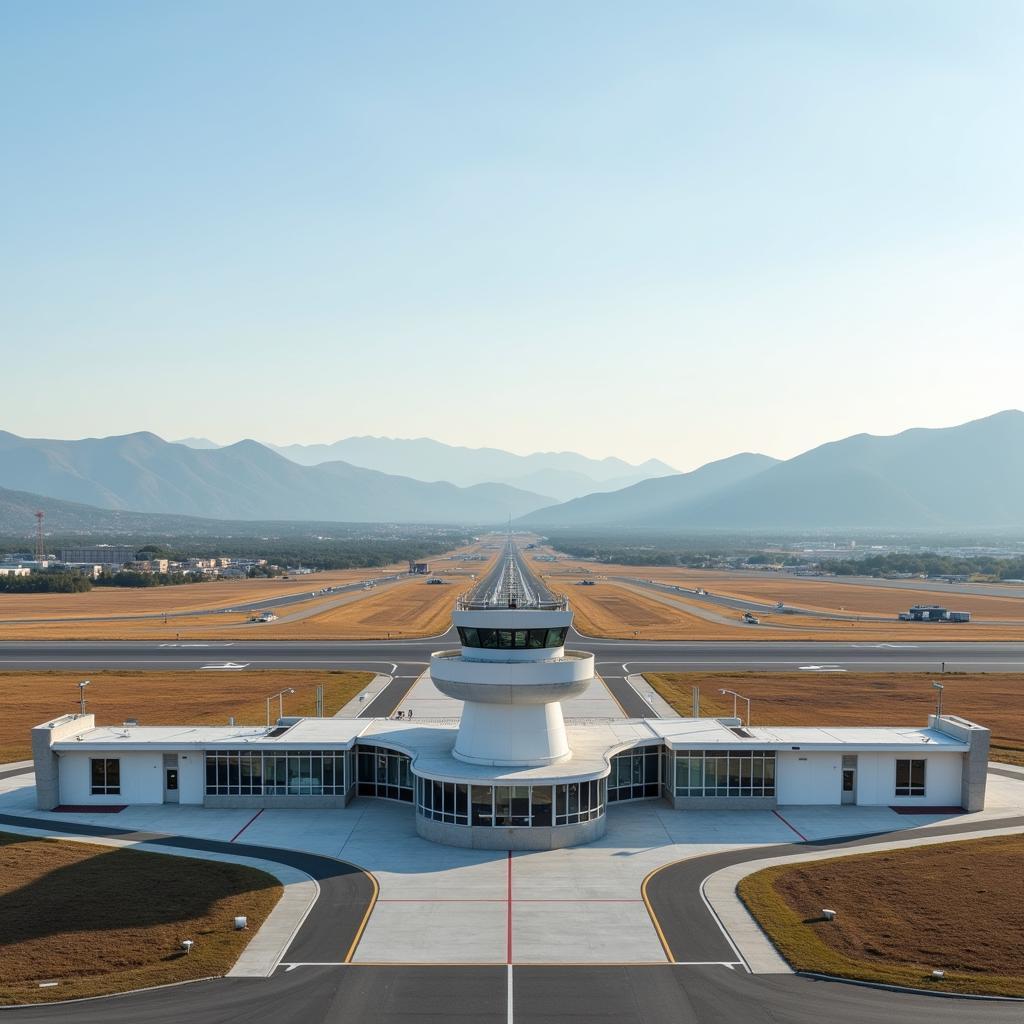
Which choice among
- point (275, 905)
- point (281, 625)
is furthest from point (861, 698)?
point (281, 625)

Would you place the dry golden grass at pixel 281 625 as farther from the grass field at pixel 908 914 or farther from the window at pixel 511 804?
the grass field at pixel 908 914

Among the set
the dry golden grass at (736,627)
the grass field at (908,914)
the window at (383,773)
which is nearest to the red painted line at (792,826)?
the grass field at (908,914)

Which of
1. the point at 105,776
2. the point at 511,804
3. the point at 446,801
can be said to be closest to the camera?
the point at 511,804

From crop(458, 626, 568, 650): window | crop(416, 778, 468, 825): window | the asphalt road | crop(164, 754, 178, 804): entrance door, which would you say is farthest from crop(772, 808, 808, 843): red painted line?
crop(164, 754, 178, 804): entrance door

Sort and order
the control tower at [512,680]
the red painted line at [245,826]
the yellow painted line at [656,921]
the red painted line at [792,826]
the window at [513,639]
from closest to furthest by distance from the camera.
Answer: the yellow painted line at [656,921], the red painted line at [245,826], the control tower at [512,680], the red painted line at [792,826], the window at [513,639]

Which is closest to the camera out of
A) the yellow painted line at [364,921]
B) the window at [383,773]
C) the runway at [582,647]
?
the yellow painted line at [364,921]

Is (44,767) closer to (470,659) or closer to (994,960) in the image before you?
(470,659)

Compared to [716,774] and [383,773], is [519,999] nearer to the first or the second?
[716,774]
